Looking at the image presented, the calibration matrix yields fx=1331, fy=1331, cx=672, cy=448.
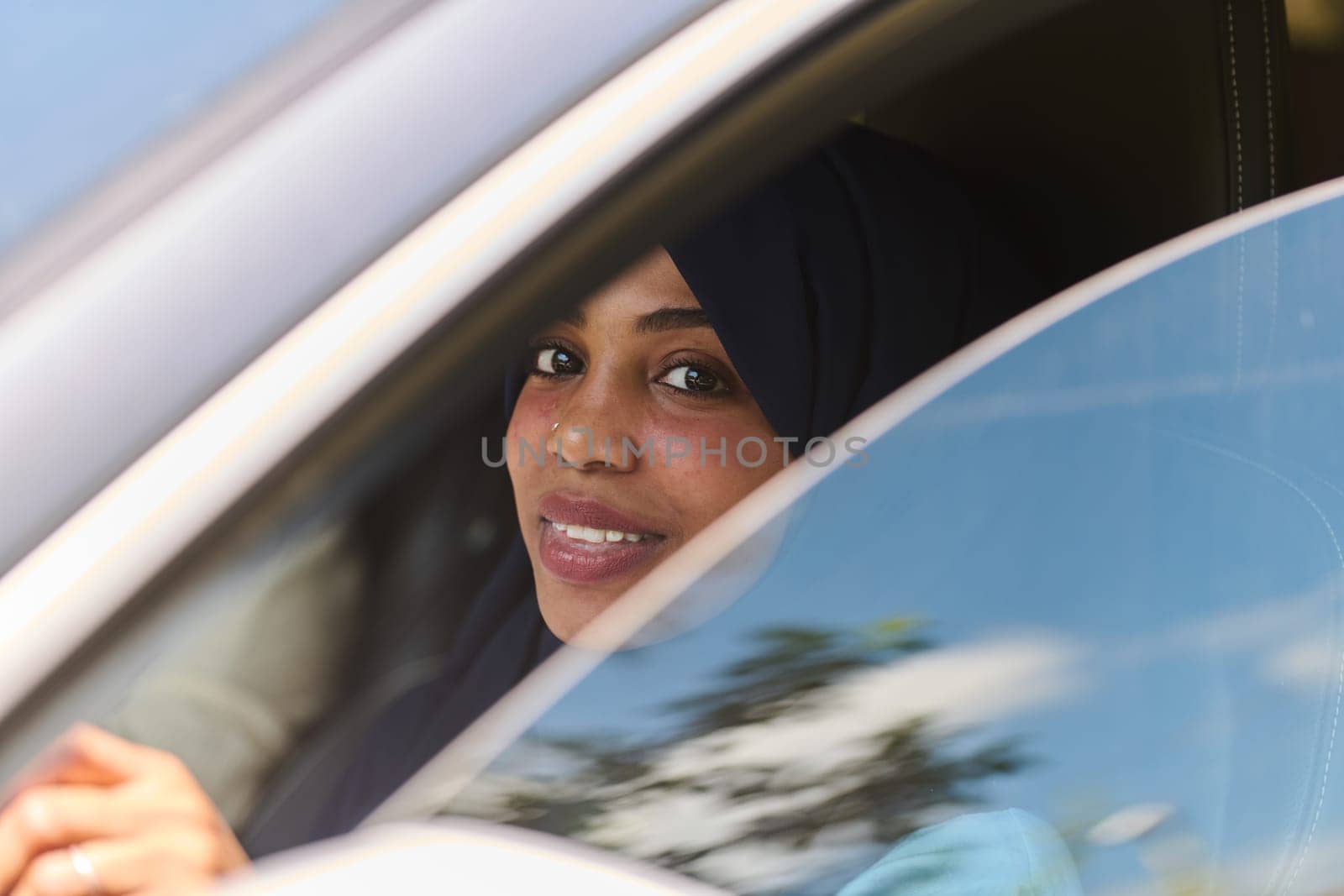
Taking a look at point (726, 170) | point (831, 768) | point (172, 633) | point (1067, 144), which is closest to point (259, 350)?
point (172, 633)

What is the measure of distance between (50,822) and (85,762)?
0.12ft

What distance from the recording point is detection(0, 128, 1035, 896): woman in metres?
0.78

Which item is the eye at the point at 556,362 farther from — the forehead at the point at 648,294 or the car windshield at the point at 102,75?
the car windshield at the point at 102,75

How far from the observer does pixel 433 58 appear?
715 mm

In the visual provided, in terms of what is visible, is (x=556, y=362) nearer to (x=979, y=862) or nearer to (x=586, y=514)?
(x=586, y=514)

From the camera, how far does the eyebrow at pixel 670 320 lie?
1.42m

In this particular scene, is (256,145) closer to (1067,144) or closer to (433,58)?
(433,58)

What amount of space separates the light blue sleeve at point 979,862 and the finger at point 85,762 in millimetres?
483

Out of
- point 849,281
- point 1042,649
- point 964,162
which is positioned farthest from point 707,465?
point 964,162

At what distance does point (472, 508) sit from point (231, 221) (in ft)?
2.00

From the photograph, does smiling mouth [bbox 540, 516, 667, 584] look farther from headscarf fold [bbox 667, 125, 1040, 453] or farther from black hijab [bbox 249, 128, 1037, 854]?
headscarf fold [bbox 667, 125, 1040, 453]

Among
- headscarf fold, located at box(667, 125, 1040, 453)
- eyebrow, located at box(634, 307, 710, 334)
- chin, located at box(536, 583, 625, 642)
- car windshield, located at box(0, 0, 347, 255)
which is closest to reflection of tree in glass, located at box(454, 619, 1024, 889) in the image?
chin, located at box(536, 583, 625, 642)

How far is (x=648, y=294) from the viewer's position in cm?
133

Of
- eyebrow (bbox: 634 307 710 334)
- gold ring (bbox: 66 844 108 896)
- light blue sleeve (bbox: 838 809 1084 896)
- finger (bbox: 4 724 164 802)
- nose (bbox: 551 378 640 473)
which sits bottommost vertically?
gold ring (bbox: 66 844 108 896)
